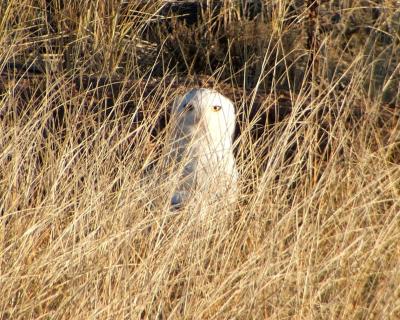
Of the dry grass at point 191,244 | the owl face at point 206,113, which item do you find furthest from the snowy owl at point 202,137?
the dry grass at point 191,244

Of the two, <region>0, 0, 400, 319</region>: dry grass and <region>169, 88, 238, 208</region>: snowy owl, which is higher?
<region>0, 0, 400, 319</region>: dry grass

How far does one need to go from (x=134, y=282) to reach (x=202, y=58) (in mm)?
3125

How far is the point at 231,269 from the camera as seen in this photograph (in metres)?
3.32

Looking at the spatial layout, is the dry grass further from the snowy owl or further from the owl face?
the owl face

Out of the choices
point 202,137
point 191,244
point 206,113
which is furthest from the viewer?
point 206,113

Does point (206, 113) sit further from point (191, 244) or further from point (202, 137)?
point (191, 244)

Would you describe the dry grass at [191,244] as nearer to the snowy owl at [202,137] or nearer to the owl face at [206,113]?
the snowy owl at [202,137]

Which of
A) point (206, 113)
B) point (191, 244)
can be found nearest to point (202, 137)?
point (206, 113)

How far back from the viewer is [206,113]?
4434mm

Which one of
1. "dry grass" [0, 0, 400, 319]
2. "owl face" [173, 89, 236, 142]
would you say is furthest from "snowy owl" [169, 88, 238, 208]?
"dry grass" [0, 0, 400, 319]

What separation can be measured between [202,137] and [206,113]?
0.40 meters

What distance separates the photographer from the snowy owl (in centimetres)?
396

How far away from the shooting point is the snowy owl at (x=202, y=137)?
396 cm

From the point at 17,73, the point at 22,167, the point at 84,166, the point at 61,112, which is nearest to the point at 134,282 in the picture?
the point at 84,166
